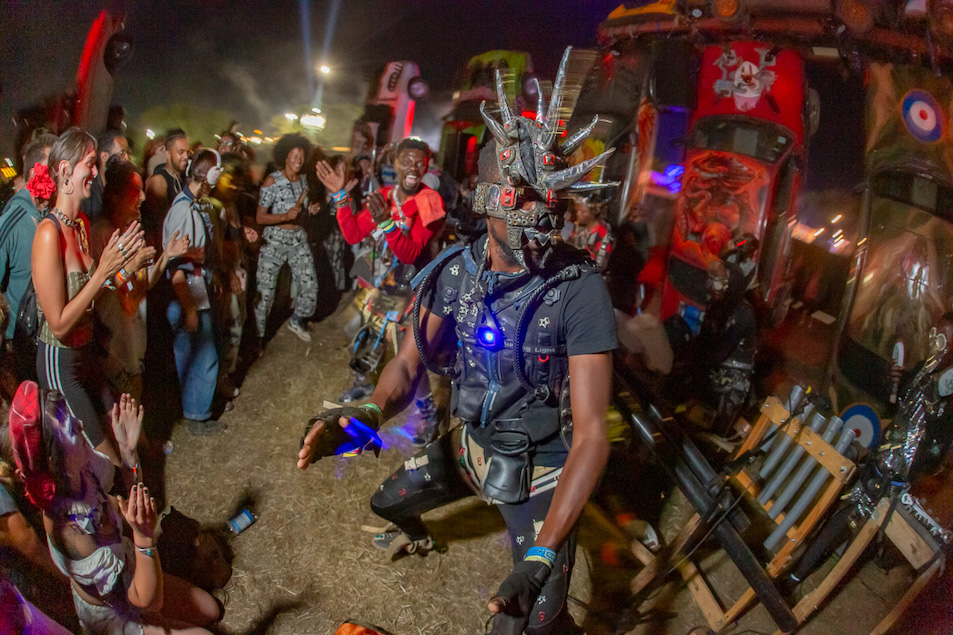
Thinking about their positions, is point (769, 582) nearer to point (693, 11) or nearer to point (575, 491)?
point (575, 491)

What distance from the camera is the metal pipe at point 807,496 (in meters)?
2.63

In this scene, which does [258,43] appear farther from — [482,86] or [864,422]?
[864,422]

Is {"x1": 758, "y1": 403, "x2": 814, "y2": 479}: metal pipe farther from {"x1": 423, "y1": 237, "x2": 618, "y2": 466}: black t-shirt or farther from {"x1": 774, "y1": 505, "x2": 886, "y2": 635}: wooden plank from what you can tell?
{"x1": 423, "y1": 237, "x2": 618, "y2": 466}: black t-shirt

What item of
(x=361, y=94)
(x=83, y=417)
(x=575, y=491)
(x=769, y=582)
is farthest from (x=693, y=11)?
(x=83, y=417)

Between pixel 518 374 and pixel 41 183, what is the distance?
171 centimetres

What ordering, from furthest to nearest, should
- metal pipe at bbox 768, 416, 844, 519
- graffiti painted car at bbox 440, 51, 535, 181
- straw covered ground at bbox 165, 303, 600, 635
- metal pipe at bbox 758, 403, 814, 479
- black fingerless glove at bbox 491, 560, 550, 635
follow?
metal pipe at bbox 758, 403, 814, 479 < metal pipe at bbox 768, 416, 844, 519 < graffiti painted car at bbox 440, 51, 535, 181 < straw covered ground at bbox 165, 303, 600, 635 < black fingerless glove at bbox 491, 560, 550, 635

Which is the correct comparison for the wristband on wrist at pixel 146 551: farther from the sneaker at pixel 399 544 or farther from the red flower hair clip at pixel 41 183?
the sneaker at pixel 399 544

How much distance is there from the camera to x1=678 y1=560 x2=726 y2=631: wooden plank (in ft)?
9.23

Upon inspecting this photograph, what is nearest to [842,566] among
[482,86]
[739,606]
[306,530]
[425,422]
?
[739,606]

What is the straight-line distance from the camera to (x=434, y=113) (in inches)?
106

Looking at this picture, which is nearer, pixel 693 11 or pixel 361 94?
pixel 361 94

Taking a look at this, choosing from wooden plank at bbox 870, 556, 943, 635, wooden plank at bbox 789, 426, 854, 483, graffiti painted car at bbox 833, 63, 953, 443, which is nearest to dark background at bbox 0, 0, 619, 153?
graffiti painted car at bbox 833, 63, 953, 443

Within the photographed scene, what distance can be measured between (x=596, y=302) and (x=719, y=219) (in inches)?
133

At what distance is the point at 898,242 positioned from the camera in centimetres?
317
